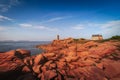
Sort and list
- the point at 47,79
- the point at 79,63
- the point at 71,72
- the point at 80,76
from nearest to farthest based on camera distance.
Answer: the point at 47,79
the point at 80,76
the point at 71,72
the point at 79,63

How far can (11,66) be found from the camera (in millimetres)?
25531

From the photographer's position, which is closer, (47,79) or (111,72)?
(47,79)

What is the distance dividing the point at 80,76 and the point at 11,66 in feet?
48.8

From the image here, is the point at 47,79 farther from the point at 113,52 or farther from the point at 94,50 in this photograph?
the point at 113,52

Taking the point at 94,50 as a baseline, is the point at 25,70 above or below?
below

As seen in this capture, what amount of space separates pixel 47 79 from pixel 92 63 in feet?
41.7

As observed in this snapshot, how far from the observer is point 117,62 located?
96.8 feet

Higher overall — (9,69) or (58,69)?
(9,69)

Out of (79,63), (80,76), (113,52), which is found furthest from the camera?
(113,52)

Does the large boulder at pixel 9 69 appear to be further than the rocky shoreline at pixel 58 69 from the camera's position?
No

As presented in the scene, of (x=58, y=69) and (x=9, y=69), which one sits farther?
(x=58, y=69)

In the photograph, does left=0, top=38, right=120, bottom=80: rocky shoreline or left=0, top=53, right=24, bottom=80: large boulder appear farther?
left=0, top=38, right=120, bottom=80: rocky shoreline

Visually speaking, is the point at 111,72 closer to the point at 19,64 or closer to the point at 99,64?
the point at 99,64

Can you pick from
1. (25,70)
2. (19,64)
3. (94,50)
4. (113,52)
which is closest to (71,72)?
(25,70)
